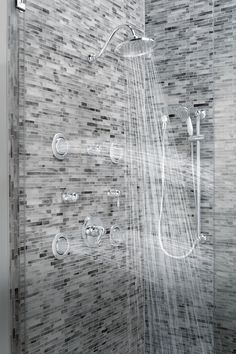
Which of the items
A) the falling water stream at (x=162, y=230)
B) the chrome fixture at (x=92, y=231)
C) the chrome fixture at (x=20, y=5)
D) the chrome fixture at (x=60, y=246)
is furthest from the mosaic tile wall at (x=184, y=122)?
the chrome fixture at (x=20, y=5)

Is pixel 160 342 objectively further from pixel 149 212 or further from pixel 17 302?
pixel 17 302

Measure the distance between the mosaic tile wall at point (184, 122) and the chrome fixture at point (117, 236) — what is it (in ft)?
0.57

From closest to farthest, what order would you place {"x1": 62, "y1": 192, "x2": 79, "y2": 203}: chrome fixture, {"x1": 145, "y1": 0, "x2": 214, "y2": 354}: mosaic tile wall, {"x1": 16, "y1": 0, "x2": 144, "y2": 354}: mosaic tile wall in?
{"x1": 16, "y1": 0, "x2": 144, "y2": 354}: mosaic tile wall, {"x1": 62, "y1": 192, "x2": 79, "y2": 203}: chrome fixture, {"x1": 145, "y1": 0, "x2": 214, "y2": 354}: mosaic tile wall

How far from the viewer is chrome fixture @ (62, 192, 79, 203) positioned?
156 cm

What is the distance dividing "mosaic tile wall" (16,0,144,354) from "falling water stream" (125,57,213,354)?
0.18ft

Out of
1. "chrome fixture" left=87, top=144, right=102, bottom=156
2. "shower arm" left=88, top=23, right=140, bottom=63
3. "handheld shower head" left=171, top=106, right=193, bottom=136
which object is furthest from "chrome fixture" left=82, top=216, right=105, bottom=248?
"shower arm" left=88, top=23, right=140, bottom=63

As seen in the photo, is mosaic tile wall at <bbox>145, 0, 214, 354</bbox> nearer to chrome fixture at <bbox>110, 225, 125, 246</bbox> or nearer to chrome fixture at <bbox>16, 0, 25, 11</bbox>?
chrome fixture at <bbox>110, 225, 125, 246</bbox>

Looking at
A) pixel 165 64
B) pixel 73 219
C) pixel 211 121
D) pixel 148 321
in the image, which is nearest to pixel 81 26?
pixel 165 64

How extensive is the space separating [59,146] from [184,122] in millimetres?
528

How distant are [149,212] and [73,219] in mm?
339

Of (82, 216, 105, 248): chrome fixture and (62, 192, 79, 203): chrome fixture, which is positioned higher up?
(62, 192, 79, 203): chrome fixture

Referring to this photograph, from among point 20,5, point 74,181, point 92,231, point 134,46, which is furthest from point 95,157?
point 20,5

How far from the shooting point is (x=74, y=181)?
5.28ft

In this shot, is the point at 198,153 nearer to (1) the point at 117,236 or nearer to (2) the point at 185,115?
(2) the point at 185,115
